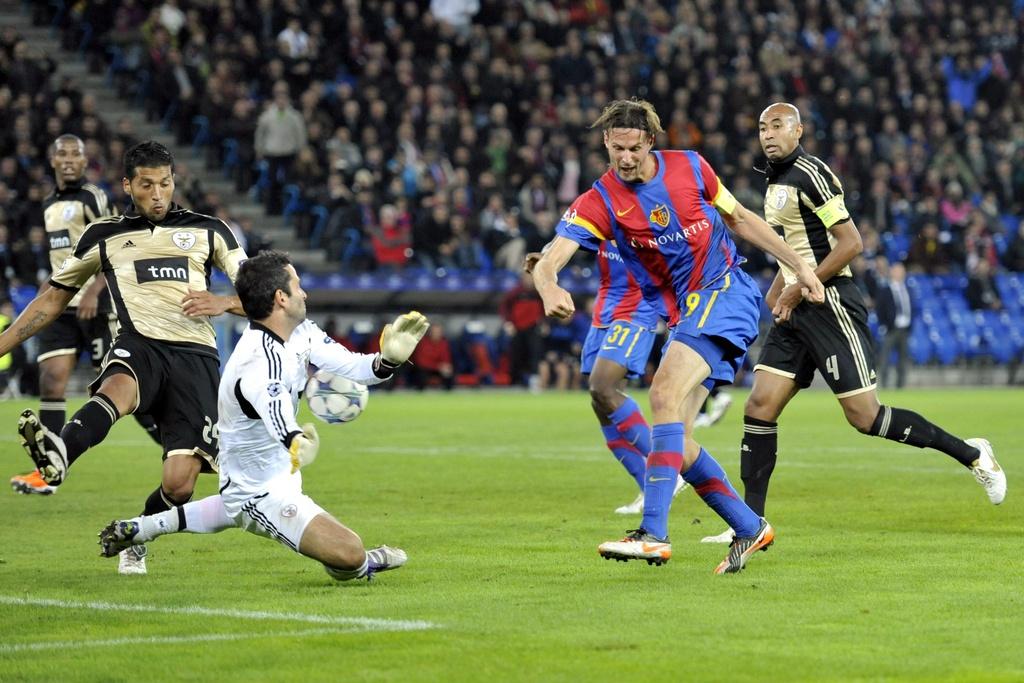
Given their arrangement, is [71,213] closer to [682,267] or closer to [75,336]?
[75,336]

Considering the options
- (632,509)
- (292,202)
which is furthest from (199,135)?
(632,509)

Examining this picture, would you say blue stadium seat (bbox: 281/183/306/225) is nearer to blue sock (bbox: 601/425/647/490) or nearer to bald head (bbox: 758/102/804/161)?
blue sock (bbox: 601/425/647/490)

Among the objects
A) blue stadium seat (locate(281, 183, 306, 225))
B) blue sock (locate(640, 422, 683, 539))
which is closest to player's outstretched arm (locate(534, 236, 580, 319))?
blue sock (locate(640, 422, 683, 539))

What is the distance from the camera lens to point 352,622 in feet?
21.9

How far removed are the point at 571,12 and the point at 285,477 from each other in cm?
2893

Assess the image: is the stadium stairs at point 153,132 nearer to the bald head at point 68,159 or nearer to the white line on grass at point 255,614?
the bald head at point 68,159

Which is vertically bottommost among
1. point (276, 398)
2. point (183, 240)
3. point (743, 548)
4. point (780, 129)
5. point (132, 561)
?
point (132, 561)

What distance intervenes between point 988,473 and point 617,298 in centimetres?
250

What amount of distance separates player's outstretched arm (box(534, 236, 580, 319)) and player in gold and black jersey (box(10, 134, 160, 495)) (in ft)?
18.0

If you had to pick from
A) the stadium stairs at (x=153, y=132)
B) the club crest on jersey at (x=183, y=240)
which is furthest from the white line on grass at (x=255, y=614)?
the stadium stairs at (x=153, y=132)

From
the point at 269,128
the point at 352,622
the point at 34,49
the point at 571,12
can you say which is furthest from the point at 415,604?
the point at 571,12

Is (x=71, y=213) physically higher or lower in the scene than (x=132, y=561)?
higher

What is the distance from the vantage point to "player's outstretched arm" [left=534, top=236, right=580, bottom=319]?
25.7ft

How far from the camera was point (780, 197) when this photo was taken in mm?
9977
